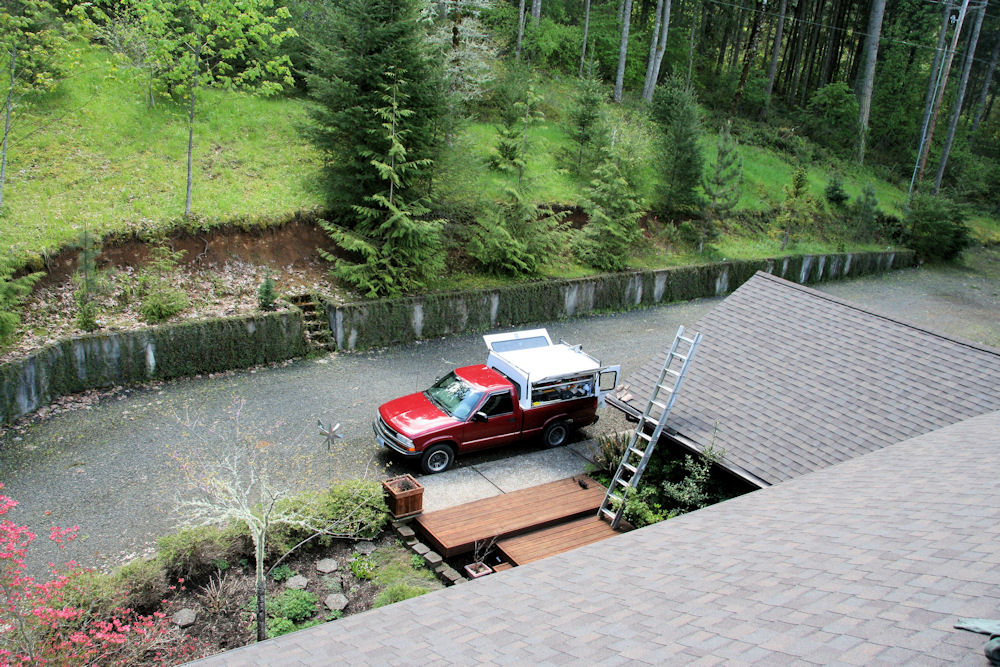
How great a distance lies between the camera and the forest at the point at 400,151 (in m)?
17.1

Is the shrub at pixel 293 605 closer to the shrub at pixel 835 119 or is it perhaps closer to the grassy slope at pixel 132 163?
the grassy slope at pixel 132 163

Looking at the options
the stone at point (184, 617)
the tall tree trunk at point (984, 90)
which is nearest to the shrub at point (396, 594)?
the stone at point (184, 617)

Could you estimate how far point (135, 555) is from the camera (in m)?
9.78

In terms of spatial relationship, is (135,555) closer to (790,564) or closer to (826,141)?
(790,564)

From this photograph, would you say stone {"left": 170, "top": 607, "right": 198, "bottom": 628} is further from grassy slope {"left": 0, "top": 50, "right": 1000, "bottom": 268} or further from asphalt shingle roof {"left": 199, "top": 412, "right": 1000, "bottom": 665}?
grassy slope {"left": 0, "top": 50, "right": 1000, "bottom": 268}

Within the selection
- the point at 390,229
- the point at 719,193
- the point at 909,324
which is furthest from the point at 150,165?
the point at 719,193

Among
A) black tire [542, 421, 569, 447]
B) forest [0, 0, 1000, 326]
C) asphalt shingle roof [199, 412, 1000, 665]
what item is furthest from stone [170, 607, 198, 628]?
forest [0, 0, 1000, 326]

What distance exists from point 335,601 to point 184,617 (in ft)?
6.34

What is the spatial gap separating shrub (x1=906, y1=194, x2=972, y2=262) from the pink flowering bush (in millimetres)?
36591

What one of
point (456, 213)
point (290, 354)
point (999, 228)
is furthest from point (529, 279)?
point (999, 228)

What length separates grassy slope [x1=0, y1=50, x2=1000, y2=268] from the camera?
1688 cm

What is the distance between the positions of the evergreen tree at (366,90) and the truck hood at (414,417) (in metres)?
6.97

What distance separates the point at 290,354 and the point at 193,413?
3.30m

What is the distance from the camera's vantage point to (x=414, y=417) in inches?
505
